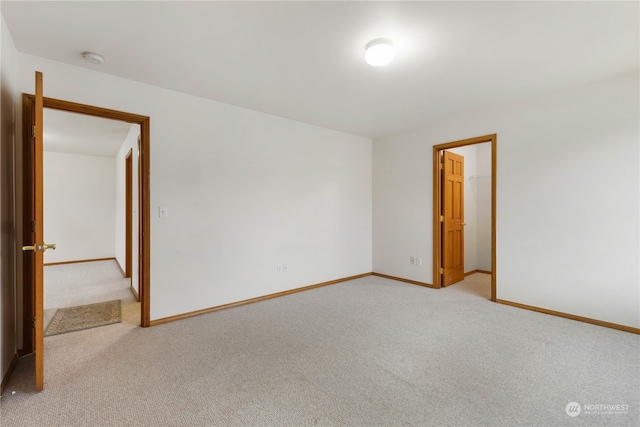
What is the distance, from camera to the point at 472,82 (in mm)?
2824

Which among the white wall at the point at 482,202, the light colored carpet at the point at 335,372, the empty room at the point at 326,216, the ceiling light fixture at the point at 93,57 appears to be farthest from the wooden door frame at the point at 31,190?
the white wall at the point at 482,202

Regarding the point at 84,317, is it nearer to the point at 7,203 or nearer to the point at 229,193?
the point at 7,203

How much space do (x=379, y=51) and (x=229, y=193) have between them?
2.24 m

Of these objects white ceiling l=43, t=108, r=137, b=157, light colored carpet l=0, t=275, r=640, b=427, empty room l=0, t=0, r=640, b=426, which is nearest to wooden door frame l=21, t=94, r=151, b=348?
empty room l=0, t=0, r=640, b=426

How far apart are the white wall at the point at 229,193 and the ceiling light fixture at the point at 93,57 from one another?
0.83 feet

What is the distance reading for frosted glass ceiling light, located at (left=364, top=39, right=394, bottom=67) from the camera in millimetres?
2104

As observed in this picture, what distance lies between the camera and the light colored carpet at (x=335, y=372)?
1.63 meters

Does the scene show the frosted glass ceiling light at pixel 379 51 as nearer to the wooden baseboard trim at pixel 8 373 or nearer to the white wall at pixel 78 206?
the wooden baseboard trim at pixel 8 373

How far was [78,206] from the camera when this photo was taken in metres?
6.40

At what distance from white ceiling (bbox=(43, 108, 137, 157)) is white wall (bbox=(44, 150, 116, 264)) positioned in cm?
39

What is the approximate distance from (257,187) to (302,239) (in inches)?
41.0

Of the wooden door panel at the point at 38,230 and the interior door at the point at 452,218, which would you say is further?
the interior door at the point at 452,218

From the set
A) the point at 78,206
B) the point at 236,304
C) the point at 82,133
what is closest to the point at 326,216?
the point at 236,304

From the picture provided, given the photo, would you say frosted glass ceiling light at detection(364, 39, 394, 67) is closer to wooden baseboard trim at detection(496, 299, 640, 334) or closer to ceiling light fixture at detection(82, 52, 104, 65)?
ceiling light fixture at detection(82, 52, 104, 65)
